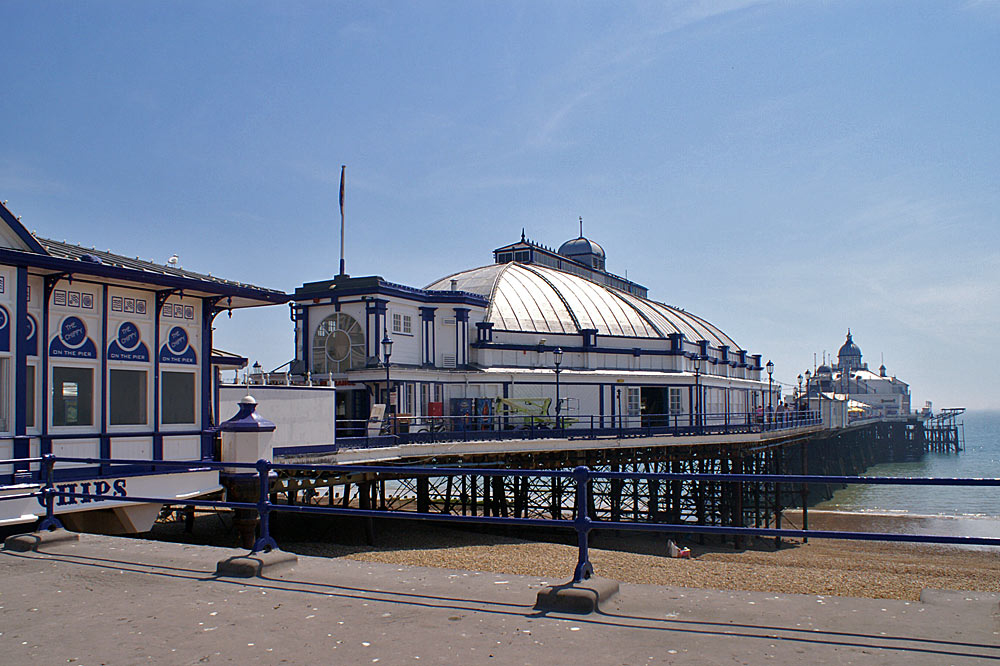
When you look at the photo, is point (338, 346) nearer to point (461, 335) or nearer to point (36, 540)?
point (461, 335)

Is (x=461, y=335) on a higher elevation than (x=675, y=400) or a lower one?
higher

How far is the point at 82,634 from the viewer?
5.64 metres

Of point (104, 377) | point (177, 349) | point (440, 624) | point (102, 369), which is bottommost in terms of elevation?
point (440, 624)

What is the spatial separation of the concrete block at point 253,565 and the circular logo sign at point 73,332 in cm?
905

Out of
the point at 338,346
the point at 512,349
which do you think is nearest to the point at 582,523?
the point at 338,346

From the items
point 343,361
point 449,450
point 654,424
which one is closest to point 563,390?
point 654,424

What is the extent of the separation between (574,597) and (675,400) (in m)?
39.5

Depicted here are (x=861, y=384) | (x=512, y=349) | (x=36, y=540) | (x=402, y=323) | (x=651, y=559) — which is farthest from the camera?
(x=861, y=384)

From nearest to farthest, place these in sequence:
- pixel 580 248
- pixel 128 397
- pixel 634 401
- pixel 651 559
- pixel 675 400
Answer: pixel 128 397 < pixel 651 559 < pixel 634 401 < pixel 675 400 < pixel 580 248

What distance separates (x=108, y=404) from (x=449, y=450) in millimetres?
12049

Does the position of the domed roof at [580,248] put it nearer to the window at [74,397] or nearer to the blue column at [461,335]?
the blue column at [461,335]

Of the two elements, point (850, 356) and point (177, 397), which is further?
point (850, 356)

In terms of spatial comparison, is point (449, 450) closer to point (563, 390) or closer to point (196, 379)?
point (196, 379)

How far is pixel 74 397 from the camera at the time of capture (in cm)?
1498
